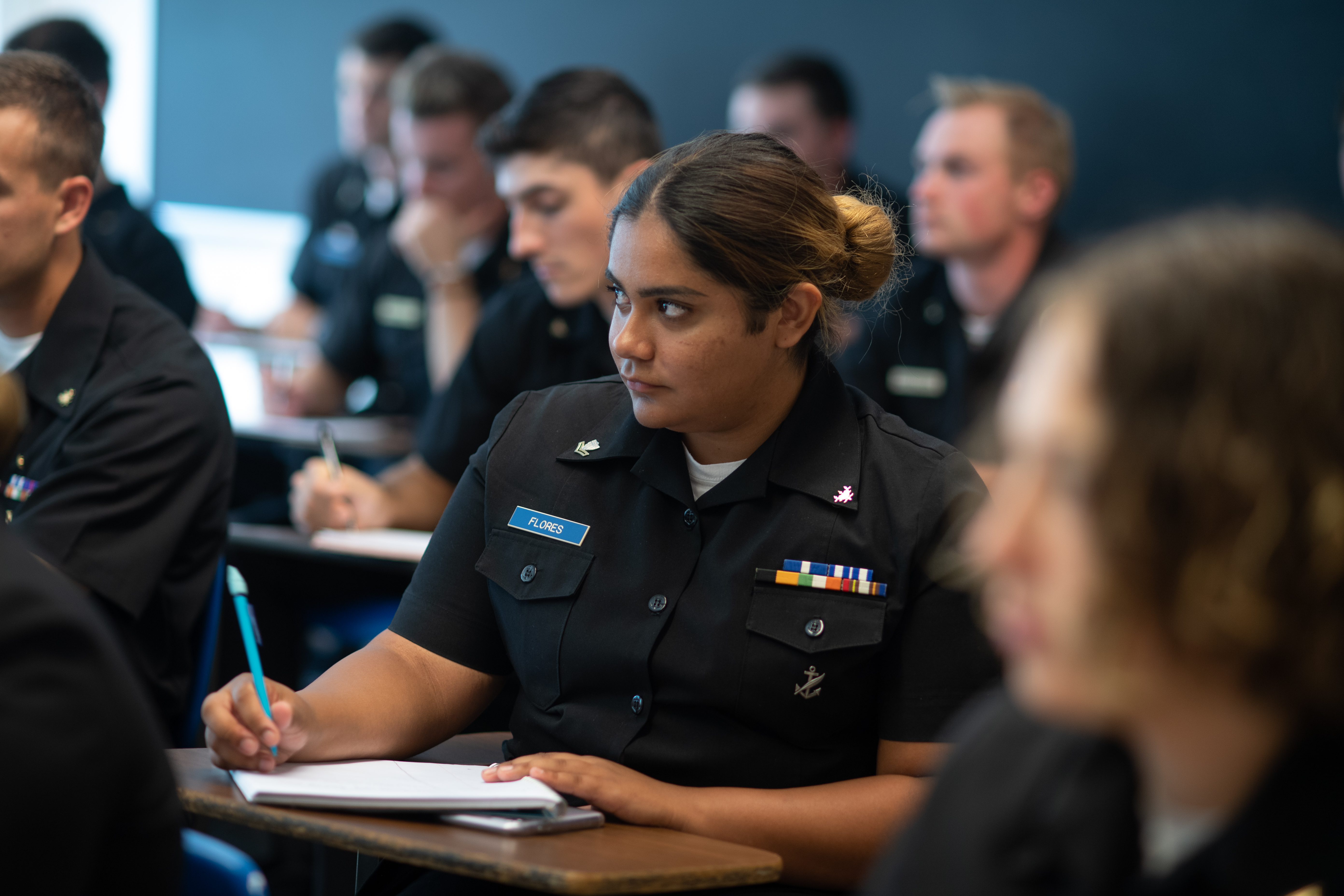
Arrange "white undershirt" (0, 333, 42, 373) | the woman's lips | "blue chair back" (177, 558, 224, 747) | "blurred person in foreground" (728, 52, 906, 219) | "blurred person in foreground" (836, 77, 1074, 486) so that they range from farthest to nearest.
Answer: "blurred person in foreground" (728, 52, 906, 219) < "blurred person in foreground" (836, 77, 1074, 486) < "white undershirt" (0, 333, 42, 373) < "blue chair back" (177, 558, 224, 747) < the woman's lips

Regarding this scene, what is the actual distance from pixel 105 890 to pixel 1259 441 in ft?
2.70

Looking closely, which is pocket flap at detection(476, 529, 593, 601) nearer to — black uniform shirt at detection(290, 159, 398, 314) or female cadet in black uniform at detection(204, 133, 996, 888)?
female cadet in black uniform at detection(204, 133, 996, 888)

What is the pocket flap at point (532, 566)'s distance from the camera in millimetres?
1540

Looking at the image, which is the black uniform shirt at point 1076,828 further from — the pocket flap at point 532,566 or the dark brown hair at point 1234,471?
the pocket flap at point 532,566

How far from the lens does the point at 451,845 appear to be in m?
1.12

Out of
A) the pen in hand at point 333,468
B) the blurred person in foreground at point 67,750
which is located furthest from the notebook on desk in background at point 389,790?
the pen in hand at point 333,468

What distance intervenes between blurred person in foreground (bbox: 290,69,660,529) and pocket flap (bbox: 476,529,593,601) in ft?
3.82

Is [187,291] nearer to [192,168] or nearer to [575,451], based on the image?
[575,451]

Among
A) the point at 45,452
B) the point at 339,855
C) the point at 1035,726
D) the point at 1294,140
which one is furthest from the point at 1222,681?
the point at 1294,140

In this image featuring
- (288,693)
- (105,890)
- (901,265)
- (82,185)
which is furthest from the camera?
(82,185)

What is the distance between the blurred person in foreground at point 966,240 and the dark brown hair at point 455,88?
1.28m

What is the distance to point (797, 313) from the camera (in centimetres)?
159

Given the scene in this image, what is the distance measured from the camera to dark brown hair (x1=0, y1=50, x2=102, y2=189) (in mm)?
2012

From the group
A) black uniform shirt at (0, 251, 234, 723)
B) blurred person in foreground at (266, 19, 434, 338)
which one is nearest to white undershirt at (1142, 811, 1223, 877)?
black uniform shirt at (0, 251, 234, 723)
